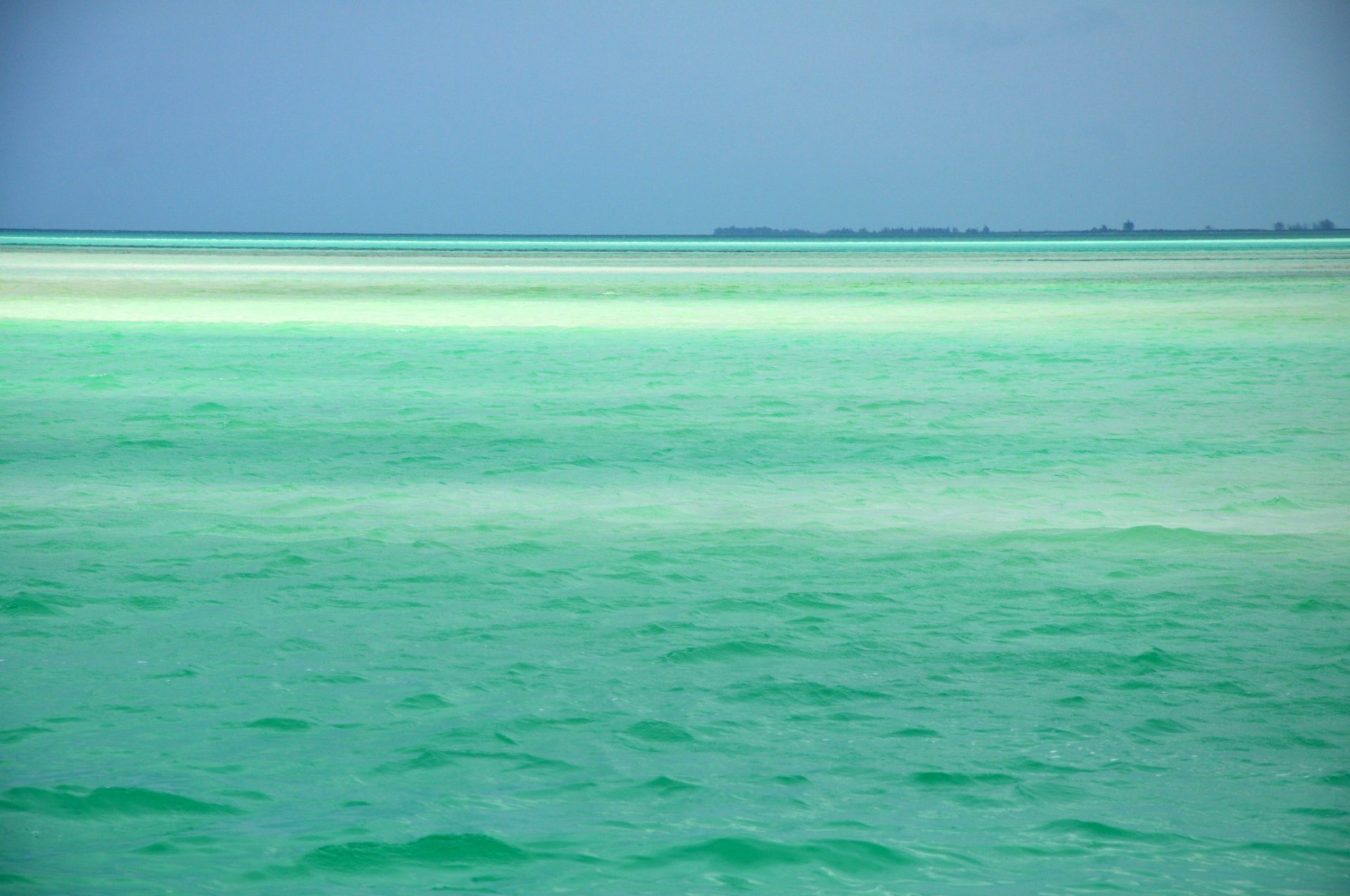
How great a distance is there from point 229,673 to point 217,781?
4.13 ft

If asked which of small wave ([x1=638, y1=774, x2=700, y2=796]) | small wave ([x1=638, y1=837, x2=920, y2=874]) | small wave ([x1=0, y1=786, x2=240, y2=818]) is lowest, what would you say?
small wave ([x1=0, y1=786, x2=240, y2=818])

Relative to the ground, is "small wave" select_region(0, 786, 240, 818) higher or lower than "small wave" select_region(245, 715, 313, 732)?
lower

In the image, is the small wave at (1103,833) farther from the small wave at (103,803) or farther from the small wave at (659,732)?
the small wave at (103,803)

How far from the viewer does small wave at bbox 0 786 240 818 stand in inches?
188

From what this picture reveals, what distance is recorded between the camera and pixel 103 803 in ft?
15.9

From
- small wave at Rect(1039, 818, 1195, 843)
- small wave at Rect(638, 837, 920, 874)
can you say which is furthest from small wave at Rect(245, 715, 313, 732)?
small wave at Rect(1039, 818, 1195, 843)

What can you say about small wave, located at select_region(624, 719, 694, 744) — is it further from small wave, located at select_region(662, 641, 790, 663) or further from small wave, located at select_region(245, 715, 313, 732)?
small wave, located at select_region(245, 715, 313, 732)

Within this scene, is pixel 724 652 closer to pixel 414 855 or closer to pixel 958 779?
pixel 958 779

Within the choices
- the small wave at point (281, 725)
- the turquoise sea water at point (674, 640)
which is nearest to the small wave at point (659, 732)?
the turquoise sea water at point (674, 640)

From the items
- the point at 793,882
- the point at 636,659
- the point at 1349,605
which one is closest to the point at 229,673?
the point at 636,659

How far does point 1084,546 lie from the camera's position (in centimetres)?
869

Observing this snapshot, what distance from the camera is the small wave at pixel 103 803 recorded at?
4.79 m

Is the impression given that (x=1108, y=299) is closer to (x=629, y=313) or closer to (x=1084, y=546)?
(x=629, y=313)

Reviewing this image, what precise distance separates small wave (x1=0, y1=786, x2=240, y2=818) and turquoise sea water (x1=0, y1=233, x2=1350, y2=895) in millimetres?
19
